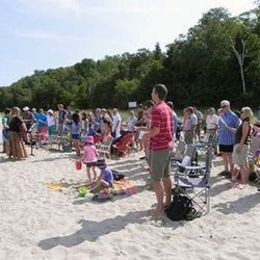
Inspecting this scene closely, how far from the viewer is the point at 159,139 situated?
22.8 feet

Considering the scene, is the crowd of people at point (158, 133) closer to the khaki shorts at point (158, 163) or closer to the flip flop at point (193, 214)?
the khaki shorts at point (158, 163)

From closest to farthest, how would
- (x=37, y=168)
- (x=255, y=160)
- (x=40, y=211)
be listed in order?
(x=40, y=211)
(x=255, y=160)
(x=37, y=168)

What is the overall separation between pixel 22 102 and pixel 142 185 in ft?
302

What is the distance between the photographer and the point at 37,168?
12.6 meters

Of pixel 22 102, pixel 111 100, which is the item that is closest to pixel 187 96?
pixel 111 100

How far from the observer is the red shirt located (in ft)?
22.4

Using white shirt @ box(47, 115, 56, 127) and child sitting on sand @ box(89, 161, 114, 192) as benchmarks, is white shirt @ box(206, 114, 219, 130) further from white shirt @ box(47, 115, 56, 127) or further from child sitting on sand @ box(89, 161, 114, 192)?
white shirt @ box(47, 115, 56, 127)

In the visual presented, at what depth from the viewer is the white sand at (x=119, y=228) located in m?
5.88

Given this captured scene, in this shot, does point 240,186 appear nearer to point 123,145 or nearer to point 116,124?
point 123,145

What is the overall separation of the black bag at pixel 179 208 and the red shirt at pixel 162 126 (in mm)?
764

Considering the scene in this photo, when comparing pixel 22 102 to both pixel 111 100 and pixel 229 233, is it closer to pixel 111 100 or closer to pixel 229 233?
pixel 111 100

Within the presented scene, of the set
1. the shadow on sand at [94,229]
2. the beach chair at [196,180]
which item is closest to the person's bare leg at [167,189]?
the beach chair at [196,180]

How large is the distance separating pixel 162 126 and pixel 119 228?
1492 millimetres

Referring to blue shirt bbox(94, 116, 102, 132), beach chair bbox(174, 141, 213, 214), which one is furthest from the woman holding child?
blue shirt bbox(94, 116, 102, 132)
